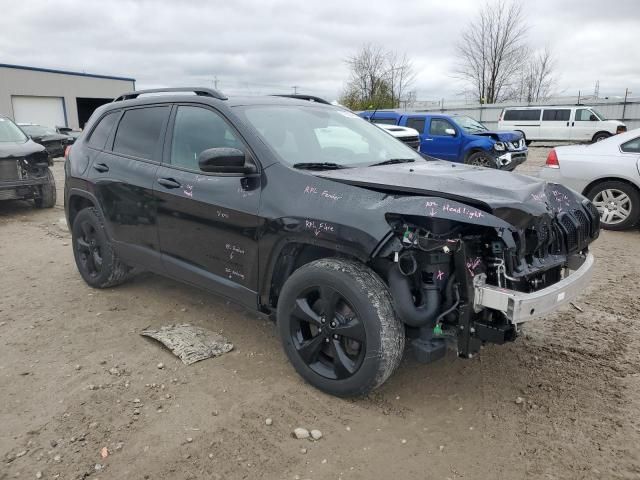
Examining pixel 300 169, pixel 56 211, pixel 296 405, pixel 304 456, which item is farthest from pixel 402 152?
pixel 56 211

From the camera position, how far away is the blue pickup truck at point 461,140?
13312 millimetres

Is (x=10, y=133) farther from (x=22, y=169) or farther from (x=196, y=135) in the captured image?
(x=196, y=135)

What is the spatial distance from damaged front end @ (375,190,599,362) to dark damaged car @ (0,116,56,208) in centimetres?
830

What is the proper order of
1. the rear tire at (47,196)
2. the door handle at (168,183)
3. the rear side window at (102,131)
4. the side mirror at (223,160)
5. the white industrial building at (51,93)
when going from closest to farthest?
the side mirror at (223,160) → the door handle at (168,183) → the rear side window at (102,131) → the rear tire at (47,196) → the white industrial building at (51,93)

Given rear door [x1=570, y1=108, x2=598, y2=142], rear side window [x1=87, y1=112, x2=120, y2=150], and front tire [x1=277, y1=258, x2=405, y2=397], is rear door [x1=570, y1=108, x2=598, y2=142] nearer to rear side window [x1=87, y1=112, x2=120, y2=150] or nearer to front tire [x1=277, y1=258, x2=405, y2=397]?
rear side window [x1=87, y1=112, x2=120, y2=150]

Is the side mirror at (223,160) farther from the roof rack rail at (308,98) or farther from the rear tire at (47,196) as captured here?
the rear tire at (47,196)

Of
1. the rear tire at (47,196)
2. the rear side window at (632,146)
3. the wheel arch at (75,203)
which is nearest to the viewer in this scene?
the wheel arch at (75,203)

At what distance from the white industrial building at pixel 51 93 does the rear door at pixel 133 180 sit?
117 ft

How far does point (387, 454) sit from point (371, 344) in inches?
21.8

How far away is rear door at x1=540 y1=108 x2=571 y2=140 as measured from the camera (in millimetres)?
24469

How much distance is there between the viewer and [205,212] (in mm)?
3592

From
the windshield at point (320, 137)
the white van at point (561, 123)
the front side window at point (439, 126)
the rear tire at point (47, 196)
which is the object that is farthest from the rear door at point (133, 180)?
the white van at point (561, 123)

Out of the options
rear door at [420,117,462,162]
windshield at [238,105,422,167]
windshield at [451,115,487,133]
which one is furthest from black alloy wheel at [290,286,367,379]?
windshield at [451,115,487,133]

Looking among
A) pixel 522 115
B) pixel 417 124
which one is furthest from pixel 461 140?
pixel 522 115
